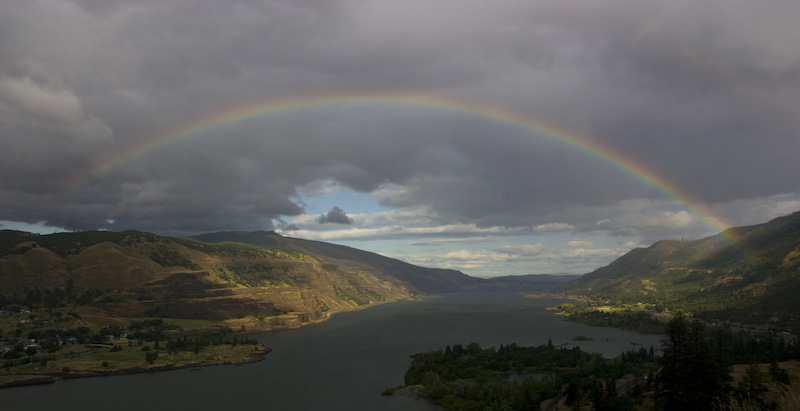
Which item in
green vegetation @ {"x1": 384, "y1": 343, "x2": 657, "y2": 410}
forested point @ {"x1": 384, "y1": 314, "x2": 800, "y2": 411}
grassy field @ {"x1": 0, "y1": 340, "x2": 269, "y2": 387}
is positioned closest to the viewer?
forested point @ {"x1": 384, "y1": 314, "x2": 800, "y2": 411}

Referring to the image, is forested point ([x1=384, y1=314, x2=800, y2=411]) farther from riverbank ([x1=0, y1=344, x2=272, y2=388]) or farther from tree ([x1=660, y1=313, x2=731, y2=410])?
riverbank ([x1=0, y1=344, x2=272, y2=388])

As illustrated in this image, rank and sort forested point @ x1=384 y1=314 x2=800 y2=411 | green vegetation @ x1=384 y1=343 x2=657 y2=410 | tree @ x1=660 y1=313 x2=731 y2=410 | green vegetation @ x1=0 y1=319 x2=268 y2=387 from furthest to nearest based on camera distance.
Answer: green vegetation @ x1=0 y1=319 x2=268 y2=387
green vegetation @ x1=384 y1=343 x2=657 y2=410
forested point @ x1=384 y1=314 x2=800 y2=411
tree @ x1=660 y1=313 x2=731 y2=410

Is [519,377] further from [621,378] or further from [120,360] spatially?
[120,360]

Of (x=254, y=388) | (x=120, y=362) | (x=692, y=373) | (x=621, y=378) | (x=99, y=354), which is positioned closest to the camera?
(x=692, y=373)

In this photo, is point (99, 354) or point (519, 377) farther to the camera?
point (99, 354)

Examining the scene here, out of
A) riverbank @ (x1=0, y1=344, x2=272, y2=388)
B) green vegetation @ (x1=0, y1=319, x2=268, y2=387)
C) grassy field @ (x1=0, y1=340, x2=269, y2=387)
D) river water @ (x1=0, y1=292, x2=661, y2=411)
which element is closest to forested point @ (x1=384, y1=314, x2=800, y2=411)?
river water @ (x1=0, y1=292, x2=661, y2=411)

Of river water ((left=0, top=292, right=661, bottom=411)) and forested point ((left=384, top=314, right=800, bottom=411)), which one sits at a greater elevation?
forested point ((left=384, top=314, right=800, bottom=411))

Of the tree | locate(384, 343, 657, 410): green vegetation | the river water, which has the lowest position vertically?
the river water

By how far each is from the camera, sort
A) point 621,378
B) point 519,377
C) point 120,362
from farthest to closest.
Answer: point 120,362 < point 519,377 < point 621,378

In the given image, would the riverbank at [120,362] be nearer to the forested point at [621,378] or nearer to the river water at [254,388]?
the river water at [254,388]

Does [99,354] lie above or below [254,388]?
above

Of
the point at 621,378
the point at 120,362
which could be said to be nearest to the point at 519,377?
the point at 621,378

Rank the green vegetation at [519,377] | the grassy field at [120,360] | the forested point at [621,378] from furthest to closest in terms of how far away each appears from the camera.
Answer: the grassy field at [120,360], the green vegetation at [519,377], the forested point at [621,378]

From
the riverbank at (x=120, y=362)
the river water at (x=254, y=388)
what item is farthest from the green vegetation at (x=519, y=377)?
the riverbank at (x=120, y=362)
